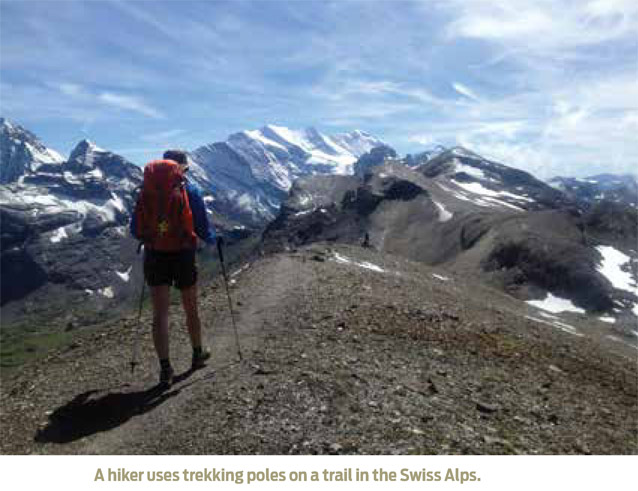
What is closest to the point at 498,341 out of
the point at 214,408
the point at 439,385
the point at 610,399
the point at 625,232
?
the point at 610,399

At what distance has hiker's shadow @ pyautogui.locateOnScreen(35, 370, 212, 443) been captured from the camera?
15000 mm

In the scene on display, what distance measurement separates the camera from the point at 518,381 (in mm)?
18516

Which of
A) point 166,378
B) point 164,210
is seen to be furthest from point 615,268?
point 164,210

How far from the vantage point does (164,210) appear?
1587cm

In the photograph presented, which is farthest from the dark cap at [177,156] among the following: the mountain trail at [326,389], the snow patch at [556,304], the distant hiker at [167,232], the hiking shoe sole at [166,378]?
the snow patch at [556,304]

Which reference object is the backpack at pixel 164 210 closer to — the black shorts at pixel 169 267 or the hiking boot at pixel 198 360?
the black shorts at pixel 169 267

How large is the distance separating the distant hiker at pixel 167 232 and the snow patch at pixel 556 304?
102 m

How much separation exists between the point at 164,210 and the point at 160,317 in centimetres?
248

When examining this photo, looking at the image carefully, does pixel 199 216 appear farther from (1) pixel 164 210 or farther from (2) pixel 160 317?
(2) pixel 160 317

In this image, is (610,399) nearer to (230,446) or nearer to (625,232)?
(230,446)

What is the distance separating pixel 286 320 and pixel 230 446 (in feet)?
26.9

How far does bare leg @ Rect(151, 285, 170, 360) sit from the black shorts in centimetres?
19

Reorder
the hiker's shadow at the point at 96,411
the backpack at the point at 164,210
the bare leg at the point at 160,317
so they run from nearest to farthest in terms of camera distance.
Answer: the hiker's shadow at the point at 96,411, the backpack at the point at 164,210, the bare leg at the point at 160,317

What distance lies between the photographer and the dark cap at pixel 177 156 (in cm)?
1630
